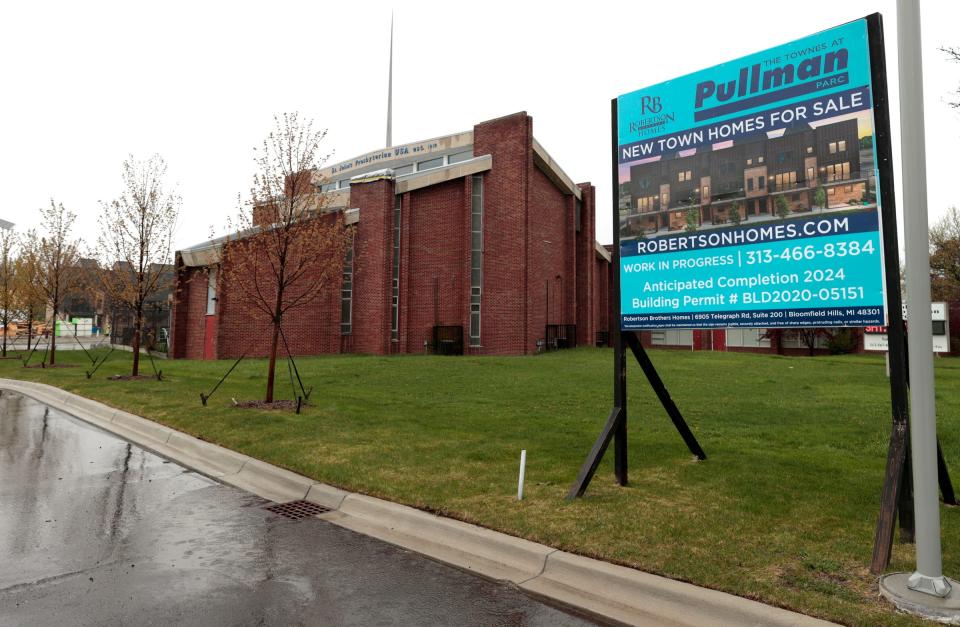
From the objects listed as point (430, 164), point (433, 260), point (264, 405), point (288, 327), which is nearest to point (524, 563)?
point (264, 405)

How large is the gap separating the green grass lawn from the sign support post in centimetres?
34

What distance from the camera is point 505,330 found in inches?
1169

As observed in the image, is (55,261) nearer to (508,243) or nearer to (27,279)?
(27,279)

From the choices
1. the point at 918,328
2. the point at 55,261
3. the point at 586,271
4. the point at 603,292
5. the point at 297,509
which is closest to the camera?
the point at 918,328

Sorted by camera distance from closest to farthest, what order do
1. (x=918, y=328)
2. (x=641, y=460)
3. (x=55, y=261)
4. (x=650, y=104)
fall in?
1. (x=918, y=328)
2. (x=650, y=104)
3. (x=641, y=460)
4. (x=55, y=261)

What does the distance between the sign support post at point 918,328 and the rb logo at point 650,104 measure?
2.60 metres

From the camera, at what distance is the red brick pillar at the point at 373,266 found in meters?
28.9

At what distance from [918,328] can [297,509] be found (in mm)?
5811

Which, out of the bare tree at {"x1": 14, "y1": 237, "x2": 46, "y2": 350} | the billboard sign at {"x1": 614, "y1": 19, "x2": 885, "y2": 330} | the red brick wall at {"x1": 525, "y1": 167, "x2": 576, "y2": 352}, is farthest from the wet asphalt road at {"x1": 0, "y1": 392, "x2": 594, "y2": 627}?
the red brick wall at {"x1": 525, "y1": 167, "x2": 576, "y2": 352}

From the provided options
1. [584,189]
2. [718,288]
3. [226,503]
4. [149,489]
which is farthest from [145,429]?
[584,189]

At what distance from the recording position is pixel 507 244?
29.9 m

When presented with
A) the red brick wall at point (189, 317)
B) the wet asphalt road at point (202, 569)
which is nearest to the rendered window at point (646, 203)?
the wet asphalt road at point (202, 569)

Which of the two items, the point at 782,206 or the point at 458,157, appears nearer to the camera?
the point at 782,206

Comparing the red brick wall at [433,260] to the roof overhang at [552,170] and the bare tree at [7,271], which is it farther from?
the bare tree at [7,271]
